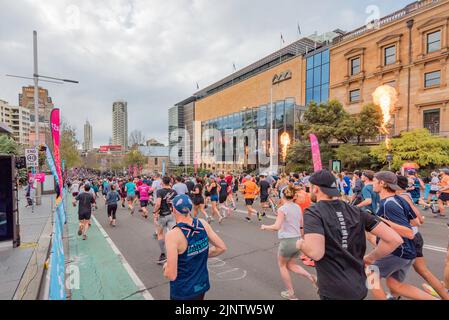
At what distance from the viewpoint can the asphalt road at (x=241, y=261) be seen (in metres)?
4.30

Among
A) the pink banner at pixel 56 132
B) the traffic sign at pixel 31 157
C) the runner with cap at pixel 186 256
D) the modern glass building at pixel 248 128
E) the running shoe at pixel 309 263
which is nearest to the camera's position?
the runner with cap at pixel 186 256

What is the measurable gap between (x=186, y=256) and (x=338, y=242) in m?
1.44

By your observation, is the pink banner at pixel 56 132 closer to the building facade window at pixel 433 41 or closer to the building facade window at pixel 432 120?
the building facade window at pixel 432 120

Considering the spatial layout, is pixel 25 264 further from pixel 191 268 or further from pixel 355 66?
pixel 355 66

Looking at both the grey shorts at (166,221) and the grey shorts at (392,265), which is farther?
the grey shorts at (166,221)

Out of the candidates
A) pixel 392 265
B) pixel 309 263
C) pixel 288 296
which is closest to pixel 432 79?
pixel 309 263

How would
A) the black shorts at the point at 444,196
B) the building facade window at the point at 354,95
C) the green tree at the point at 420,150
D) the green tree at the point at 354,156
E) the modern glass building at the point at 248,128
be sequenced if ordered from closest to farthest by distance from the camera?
1. the black shorts at the point at 444,196
2. the green tree at the point at 420,150
3. the green tree at the point at 354,156
4. the building facade window at the point at 354,95
5. the modern glass building at the point at 248,128

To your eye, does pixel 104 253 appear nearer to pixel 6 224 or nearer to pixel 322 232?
pixel 6 224

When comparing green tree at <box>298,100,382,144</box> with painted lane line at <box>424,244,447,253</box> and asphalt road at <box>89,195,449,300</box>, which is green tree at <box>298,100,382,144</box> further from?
painted lane line at <box>424,244,447,253</box>

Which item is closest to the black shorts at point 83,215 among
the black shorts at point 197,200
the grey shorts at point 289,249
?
the black shorts at point 197,200

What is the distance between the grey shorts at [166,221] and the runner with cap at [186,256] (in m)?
3.39

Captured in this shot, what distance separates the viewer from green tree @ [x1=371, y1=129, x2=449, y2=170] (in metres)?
18.4

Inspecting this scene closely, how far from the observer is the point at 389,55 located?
1061 inches
